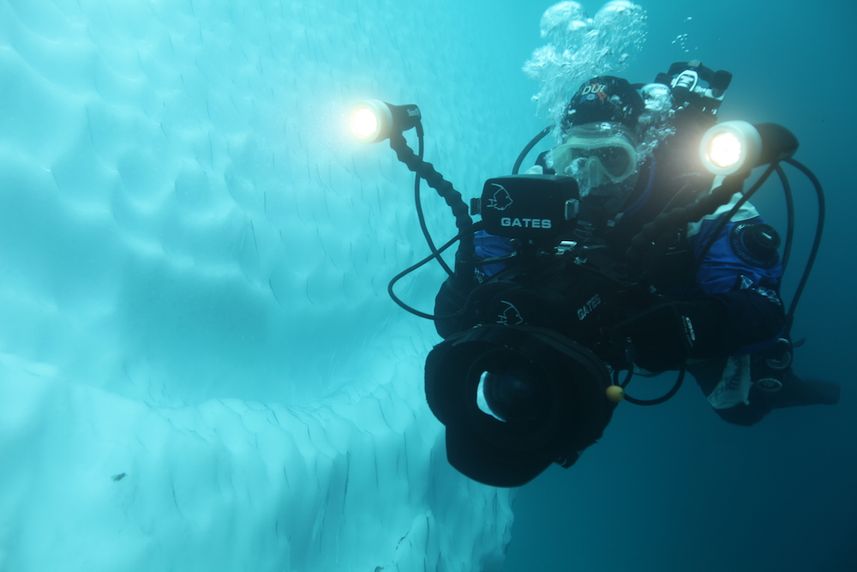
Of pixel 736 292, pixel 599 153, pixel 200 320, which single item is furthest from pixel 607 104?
pixel 200 320

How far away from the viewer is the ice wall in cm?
219

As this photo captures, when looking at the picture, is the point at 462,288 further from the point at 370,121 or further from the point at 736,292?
the point at 736,292

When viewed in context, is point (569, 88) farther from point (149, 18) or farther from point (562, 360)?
point (562, 360)

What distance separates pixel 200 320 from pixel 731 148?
309cm

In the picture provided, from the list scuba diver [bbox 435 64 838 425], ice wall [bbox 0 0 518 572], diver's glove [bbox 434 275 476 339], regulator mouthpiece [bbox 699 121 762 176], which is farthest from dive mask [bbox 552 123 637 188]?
ice wall [bbox 0 0 518 572]

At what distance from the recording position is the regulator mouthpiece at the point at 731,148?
110cm

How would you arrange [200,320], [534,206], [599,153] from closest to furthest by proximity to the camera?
[534,206] < [599,153] < [200,320]

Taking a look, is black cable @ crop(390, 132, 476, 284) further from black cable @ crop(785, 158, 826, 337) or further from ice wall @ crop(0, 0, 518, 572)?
ice wall @ crop(0, 0, 518, 572)

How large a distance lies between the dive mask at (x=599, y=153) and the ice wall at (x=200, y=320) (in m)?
2.29

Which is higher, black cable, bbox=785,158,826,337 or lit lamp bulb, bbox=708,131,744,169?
lit lamp bulb, bbox=708,131,744,169

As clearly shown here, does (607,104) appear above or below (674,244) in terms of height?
above

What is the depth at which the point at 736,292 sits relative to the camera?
179 cm

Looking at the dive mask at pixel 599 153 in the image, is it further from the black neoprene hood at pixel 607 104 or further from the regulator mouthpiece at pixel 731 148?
the regulator mouthpiece at pixel 731 148

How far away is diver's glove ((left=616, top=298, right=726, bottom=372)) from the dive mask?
68 centimetres
